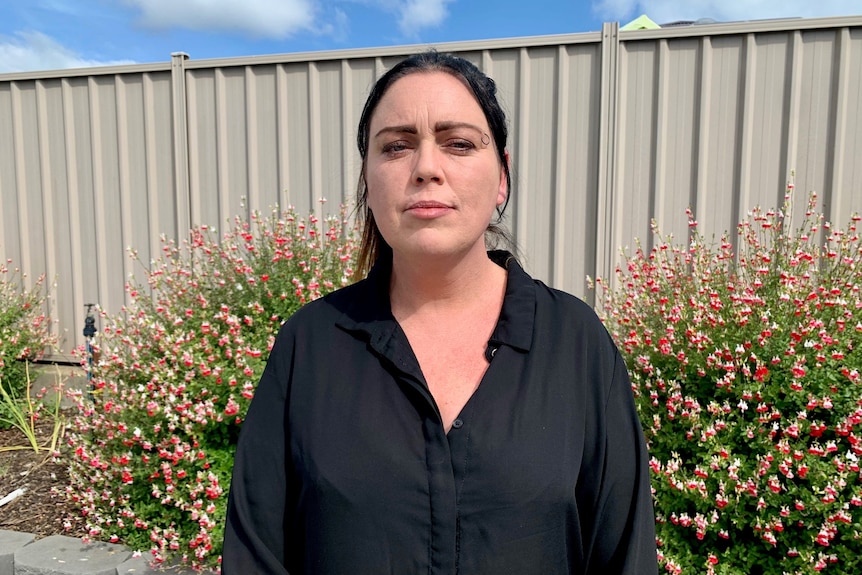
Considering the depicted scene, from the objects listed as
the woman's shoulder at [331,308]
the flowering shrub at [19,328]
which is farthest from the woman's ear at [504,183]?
the flowering shrub at [19,328]

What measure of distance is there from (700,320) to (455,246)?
1.88 metres

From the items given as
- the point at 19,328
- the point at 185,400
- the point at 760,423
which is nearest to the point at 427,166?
the point at 760,423

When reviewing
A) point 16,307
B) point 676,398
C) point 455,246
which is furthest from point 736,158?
point 16,307

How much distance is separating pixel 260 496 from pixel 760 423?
2.00 meters

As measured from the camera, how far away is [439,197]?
1.29 m

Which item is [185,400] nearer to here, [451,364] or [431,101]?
[451,364]

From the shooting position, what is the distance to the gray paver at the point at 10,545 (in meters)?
3.26

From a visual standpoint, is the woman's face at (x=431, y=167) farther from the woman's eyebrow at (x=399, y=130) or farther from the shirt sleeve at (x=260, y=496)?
the shirt sleeve at (x=260, y=496)

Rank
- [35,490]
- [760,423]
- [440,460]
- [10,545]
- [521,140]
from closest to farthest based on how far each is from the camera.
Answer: [440,460] < [760,423] < [10,545] < [35,490] < [521,140]

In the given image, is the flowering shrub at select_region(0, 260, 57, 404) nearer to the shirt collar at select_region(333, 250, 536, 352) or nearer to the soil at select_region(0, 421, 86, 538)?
the soil at select_region(0, 421, 86, 538)

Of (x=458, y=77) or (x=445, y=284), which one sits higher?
(x=458, y=77)

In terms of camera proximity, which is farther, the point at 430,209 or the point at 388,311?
the point at 388,311

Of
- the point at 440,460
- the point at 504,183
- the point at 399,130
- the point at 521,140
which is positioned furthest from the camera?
the point at 521,140

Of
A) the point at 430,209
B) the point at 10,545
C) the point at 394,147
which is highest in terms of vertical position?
the point at 394,147
